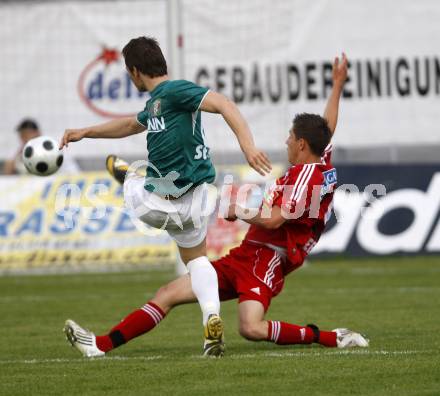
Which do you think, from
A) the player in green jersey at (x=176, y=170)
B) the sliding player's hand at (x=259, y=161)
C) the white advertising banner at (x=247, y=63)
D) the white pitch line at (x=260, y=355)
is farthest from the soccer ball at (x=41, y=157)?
the white advertising banner at (x=247, y=63)

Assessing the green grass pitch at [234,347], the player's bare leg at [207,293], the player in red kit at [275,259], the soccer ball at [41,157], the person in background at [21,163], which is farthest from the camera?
the person in background at [21,163]

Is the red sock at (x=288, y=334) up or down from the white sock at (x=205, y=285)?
down

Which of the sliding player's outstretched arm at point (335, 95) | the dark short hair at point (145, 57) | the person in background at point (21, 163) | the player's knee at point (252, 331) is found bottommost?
the player's knee at point (252, 331)

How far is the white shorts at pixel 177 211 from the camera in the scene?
7.94 meters

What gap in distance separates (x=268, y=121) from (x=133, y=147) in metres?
2.20

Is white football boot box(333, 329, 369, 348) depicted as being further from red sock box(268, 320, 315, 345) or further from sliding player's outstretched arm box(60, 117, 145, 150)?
sliding player's outstretched arm box(60, 117, 145, 150)

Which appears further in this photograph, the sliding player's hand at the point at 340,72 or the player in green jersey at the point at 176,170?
the sliding player's hand at the point at 340,72

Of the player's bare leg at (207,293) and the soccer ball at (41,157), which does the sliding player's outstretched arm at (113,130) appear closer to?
the soccer ball at (41,157)

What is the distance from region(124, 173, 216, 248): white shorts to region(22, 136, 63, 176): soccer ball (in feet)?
4.46

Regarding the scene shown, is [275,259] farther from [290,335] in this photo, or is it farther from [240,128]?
[240,128]

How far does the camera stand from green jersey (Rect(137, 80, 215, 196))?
25.4ft

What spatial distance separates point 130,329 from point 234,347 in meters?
0.91

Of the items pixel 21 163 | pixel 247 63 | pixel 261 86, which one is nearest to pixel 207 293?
pixel 21 163

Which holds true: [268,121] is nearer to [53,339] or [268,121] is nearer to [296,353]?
[53,339]
